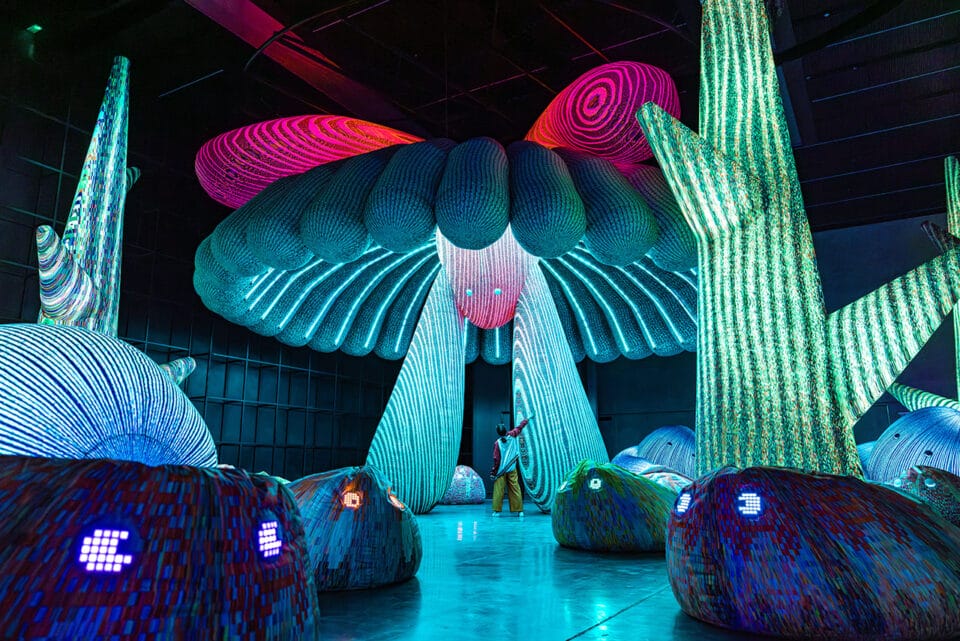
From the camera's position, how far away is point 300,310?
966 centimetres

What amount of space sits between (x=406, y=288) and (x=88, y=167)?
5.85 m

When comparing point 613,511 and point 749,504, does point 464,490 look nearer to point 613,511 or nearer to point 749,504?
point 613,511

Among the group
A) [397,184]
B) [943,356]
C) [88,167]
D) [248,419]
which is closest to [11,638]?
[88,167]

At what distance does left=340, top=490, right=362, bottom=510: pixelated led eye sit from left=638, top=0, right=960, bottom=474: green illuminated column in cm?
185

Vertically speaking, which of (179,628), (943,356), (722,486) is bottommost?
(179,628)

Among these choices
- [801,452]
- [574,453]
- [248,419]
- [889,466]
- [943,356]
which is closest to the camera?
[801,452]

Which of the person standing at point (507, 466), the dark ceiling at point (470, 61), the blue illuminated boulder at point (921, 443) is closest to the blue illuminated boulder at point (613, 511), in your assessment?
the person standing at point (507, 466)

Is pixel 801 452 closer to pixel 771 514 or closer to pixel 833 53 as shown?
pixel 771 514

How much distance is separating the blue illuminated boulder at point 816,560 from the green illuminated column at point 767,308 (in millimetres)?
630

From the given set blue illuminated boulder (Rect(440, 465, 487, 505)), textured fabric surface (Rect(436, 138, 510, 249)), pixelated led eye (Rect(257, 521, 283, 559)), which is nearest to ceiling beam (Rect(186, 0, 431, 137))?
textured fabric surface (Rect(436, 138, 510, 249))

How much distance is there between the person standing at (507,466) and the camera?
845cm

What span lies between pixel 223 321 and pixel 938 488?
556 inches

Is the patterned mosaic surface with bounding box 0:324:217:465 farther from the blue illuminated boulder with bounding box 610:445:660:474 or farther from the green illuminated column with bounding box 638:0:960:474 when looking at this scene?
the blue illuminated boulder with bounding box 610:445:660:474

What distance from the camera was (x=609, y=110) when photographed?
27.0 ft
